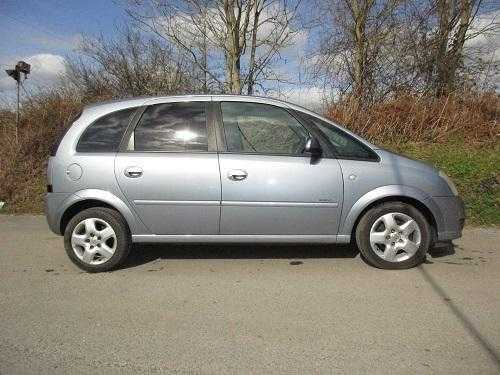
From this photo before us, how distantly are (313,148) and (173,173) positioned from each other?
139 centimetres

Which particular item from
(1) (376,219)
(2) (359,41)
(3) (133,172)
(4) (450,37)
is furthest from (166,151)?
(4) (450,37)

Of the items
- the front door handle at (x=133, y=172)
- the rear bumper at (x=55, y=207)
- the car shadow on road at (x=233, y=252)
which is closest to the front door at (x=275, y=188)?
the car shadow on road at (x=233, y=252)

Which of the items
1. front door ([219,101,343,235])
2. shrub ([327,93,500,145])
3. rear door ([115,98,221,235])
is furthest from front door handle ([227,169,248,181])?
shrub ([327,93,500,145])

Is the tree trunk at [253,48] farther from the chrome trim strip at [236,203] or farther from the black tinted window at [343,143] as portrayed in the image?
the chrome trim strip at [236,203]

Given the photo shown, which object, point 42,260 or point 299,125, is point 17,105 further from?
point 299,125

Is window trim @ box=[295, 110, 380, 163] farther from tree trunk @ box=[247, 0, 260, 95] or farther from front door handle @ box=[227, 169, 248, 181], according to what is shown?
tree trunk @ box=[247, 0, 260, 95]

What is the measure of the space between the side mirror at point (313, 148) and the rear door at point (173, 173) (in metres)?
0.90

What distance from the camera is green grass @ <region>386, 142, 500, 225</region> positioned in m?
7.27

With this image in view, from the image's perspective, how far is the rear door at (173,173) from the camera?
473 centimetres

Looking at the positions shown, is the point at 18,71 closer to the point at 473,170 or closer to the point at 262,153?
the point at 262,153

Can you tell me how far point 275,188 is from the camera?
4.73 metres

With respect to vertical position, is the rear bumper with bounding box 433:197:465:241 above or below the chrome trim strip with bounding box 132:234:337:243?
above

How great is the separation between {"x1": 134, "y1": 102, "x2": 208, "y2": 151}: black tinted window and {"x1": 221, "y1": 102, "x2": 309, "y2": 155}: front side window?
262 millimetres

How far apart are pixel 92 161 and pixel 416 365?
343 centimetres
